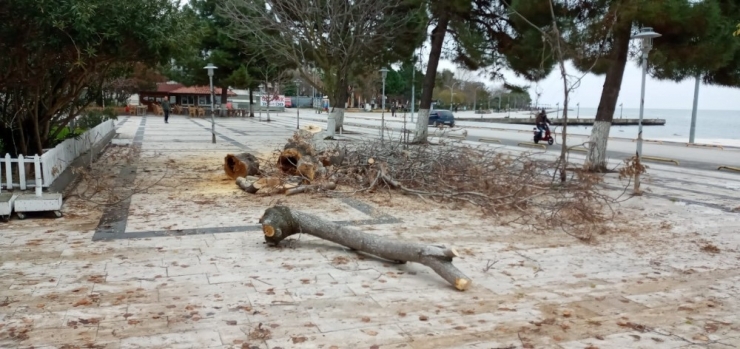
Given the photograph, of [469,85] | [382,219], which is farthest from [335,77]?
[469,85]

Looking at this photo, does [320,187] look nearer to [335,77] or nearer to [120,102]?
[335,77]

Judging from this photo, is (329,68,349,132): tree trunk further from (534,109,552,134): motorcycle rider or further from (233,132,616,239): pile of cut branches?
(233,132,616,239): pile of cut branches

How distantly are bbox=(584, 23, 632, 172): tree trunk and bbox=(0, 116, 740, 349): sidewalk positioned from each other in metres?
5.30

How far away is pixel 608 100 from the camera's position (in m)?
13.1

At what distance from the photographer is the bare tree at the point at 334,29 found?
65.8 ft

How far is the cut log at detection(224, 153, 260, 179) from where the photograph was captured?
34.4 ft

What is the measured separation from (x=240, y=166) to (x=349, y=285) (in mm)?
6165

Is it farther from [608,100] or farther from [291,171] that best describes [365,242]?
[608,100]

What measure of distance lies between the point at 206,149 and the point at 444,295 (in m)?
13.8

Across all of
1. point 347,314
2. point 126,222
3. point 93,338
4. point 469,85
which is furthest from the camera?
point 469,85

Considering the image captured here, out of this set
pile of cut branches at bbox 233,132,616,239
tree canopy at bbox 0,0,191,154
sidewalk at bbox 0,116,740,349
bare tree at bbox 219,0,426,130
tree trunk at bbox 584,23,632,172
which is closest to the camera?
sidewalk at bbox 0,116,740,349

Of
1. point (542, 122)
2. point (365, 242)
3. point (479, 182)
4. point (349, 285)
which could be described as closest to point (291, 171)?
point (479, 182)

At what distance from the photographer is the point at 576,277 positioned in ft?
17.5

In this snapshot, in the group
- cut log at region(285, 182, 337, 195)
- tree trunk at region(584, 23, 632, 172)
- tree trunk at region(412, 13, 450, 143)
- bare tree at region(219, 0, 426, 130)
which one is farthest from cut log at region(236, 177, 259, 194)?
bare tree at region(219, 0, 426, 130)
